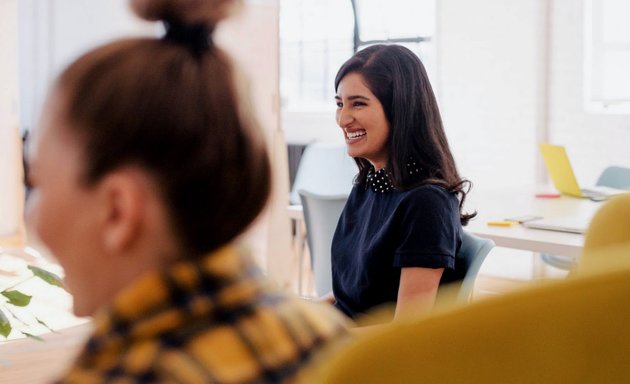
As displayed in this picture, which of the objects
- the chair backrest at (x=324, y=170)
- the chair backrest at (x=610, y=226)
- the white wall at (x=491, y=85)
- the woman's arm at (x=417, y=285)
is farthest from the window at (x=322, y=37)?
the chair backrest at (x=610, y=226)

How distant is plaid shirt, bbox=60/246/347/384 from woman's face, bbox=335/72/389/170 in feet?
4.90

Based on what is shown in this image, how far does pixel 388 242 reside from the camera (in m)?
2.06

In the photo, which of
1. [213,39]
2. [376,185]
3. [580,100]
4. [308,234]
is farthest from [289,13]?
[213,39]

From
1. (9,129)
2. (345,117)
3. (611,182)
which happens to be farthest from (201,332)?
(9,129)

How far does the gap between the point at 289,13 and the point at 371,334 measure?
7.97m

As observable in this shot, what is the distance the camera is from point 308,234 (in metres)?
3.13

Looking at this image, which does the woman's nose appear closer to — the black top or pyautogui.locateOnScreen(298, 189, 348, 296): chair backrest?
the black top

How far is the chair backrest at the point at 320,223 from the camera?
120 inches

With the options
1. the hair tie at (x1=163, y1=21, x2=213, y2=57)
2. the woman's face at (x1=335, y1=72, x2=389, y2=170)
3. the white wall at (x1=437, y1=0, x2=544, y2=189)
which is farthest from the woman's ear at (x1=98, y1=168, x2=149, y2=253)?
the white wall at (x1=437, y1=0, x2=544, y2=189)

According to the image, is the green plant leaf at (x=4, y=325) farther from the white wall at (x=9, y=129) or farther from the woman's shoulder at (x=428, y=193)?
the white wall at (x=9, y=129)

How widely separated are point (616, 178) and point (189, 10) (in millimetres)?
3758

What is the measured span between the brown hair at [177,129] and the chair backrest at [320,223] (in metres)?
2.28

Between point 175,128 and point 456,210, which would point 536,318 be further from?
point 456,210

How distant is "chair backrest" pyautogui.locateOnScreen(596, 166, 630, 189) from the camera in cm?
410
